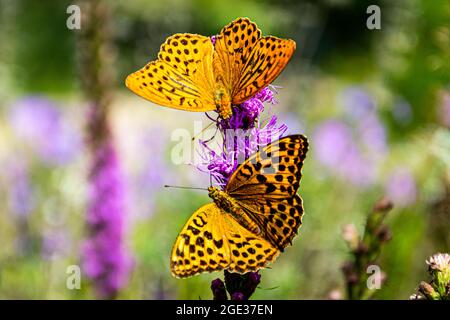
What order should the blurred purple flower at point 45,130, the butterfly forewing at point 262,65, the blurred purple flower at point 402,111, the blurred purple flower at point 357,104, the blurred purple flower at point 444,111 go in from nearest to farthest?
1. the butterfly forewing at point 262,65
2. the blurred purple flower at point 444,111
3. the blurred purple flower at point 402,111
4. the blurred purple flower at point 45,130
5. the blurred purple flower at point 357,104

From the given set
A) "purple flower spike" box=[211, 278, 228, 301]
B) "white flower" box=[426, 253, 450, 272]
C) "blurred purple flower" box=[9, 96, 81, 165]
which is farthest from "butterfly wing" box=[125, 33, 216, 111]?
"blurred purple flower" box=[9, 96, 81, 165]

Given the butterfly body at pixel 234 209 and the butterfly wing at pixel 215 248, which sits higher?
the butterfly body at pixel 234 209

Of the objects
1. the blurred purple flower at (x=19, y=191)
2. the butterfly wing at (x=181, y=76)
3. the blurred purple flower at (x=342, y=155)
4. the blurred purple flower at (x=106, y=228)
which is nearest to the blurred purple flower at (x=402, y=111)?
the blurred purple flower at (x=342, y=155)

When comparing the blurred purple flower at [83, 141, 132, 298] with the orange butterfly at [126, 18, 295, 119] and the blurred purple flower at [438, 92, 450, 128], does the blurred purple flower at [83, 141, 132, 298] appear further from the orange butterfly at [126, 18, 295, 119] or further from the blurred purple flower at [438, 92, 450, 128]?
the orange butterfly at [126, 18, 295, 119]

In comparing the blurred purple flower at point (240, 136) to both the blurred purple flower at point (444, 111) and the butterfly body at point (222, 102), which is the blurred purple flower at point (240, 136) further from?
the blurred purple flower at point (444, 111)

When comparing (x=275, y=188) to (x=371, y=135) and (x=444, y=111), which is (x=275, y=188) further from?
(x=371, y=135)

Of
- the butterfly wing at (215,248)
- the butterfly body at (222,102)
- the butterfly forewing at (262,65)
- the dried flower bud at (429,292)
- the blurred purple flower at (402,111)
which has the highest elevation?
the blurred purple flower at (402,111)

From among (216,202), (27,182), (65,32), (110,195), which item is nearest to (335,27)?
(65,32)
